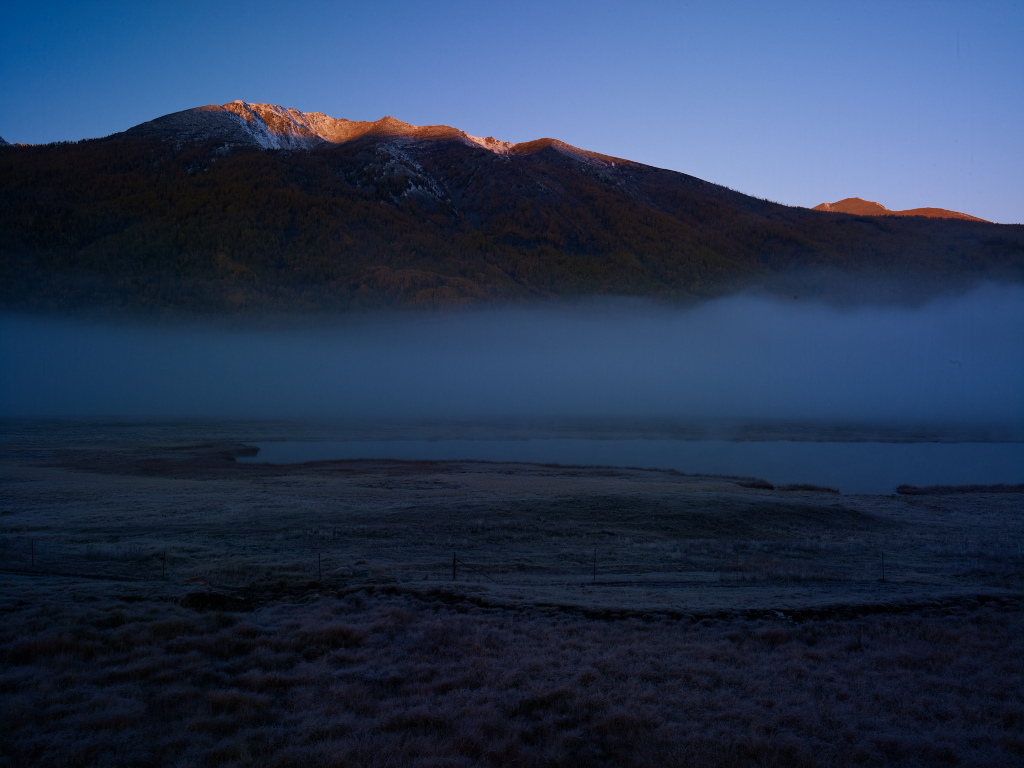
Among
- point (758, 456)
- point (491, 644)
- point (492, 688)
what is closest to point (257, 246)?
point (758, 456)

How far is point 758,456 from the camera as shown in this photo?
2687 inches

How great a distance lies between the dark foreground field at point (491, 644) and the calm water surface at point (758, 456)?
1281 inches

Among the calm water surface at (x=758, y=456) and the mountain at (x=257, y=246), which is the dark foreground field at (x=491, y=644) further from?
the mountain at (x=257, y=246)

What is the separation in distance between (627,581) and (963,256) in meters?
223

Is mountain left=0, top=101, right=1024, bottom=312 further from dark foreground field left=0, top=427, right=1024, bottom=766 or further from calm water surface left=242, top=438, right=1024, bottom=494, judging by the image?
dark foreground field left=0, top=427, right=1024, bottom=766

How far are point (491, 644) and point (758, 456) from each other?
6295cm

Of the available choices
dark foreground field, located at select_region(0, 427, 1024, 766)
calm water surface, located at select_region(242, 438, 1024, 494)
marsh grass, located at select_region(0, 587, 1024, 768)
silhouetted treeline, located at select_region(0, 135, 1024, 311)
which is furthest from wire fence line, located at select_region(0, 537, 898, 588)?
silhouetted treeline, located at select_region(0, 135, 1024, 311)

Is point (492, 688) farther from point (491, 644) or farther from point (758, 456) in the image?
point (758, 456)

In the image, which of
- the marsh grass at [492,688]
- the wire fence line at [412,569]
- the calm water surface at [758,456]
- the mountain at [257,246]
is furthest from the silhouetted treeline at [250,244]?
the marsh grass at [492,688]

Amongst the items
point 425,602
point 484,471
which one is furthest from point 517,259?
point 425,602

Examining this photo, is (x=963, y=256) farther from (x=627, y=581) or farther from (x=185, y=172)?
(x=185, y=172)

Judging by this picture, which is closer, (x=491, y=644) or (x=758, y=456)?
(x=491, y=644)

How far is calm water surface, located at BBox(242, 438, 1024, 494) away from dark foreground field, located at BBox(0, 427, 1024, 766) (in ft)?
107

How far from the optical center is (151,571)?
16.6m
